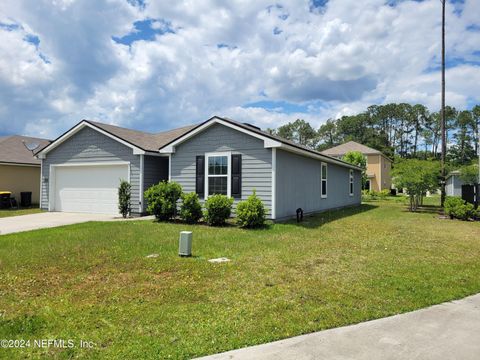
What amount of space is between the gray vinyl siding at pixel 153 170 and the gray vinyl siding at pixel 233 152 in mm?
1311

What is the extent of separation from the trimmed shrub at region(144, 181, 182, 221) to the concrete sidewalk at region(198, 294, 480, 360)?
882cm

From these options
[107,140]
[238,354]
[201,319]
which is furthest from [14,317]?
[107,140]

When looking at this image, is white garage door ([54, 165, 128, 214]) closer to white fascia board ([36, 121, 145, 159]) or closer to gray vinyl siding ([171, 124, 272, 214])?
white fascia board ([36, 121, 145, 159])

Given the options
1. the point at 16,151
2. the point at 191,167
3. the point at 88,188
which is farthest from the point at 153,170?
the point at 16,151

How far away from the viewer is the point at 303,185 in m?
14.2

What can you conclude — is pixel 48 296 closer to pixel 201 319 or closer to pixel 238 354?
pixel 201 319

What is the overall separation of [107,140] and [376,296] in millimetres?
12944

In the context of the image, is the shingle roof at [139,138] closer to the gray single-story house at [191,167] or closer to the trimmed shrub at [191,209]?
the gray single-story house at [191,167]

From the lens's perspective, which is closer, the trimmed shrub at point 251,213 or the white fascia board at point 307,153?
the trimmed shrub at point 251,213

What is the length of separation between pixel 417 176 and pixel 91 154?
15855mm

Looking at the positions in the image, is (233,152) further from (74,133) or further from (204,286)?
(74,133)

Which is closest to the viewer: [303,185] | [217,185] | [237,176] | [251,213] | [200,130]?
[251,213]

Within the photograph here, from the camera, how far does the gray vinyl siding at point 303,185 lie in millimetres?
12109

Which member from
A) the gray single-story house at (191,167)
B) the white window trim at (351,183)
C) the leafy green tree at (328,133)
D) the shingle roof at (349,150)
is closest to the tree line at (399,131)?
the leafy green tree at (328,133)
